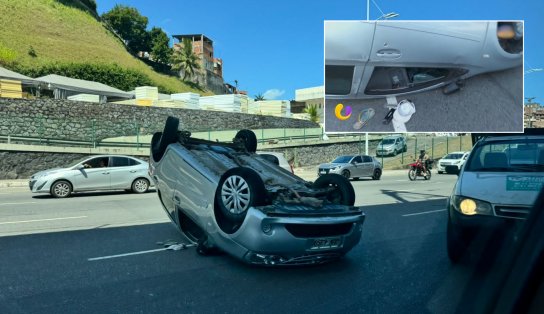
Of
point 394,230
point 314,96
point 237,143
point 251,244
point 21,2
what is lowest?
point 394,230

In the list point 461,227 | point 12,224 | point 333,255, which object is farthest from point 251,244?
point 12,224

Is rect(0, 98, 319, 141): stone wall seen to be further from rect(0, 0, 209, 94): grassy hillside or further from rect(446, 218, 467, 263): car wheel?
rect(446, 218, 467, 263): car wheel

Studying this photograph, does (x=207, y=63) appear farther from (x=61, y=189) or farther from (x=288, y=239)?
(x=288, y=239)

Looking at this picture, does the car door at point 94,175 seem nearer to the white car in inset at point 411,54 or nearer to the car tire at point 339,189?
the white car in inset at point 411,54

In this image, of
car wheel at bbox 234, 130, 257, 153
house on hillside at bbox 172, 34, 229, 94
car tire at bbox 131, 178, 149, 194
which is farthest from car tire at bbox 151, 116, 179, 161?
house on hillside at bbox 172, 34, 229, 94

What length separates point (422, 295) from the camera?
16.2ft

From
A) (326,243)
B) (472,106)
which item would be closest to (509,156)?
(326,243)

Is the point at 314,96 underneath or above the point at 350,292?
above

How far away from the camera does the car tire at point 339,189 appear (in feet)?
20.4

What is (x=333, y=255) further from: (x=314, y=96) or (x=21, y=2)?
(x=314, y=96)

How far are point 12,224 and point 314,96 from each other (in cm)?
9088

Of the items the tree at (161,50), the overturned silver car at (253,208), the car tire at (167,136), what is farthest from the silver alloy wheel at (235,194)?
the tree at (161,50)

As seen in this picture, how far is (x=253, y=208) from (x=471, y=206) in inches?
100

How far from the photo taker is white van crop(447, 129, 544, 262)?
524 cm
